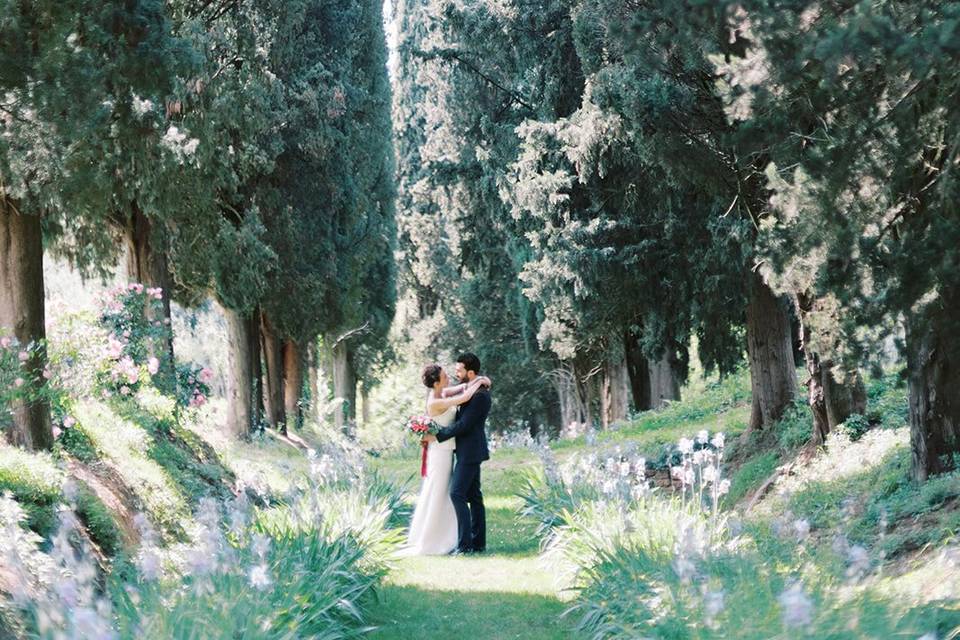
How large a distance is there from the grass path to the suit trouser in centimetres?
21

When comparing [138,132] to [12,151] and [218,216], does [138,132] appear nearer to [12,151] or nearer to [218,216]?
[12,151]

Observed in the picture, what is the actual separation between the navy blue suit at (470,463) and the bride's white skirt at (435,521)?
0.11m

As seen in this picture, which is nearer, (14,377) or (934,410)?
(14,377)

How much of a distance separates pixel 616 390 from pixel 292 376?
7.94 metres

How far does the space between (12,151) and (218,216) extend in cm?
1023

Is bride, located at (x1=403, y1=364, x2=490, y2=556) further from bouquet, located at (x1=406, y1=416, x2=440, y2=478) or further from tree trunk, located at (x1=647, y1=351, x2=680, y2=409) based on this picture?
tree trunk, located at (x1=647, y1=351, x2=680, y2=409)

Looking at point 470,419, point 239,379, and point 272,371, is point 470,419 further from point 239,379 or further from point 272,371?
point 272,371

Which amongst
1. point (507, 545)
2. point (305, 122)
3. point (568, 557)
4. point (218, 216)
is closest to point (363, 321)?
point (305, 122)

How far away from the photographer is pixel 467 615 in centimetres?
732

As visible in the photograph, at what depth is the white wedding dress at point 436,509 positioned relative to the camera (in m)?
10.0

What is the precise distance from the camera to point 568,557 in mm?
8219

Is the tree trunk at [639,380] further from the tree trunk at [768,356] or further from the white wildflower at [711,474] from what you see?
the white wildflower at [711,474]

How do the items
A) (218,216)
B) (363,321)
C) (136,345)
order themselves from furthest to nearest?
1. (363,321)
2. (218,216)
3. (136,345)

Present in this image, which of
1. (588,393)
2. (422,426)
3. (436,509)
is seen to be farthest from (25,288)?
(588,393)
